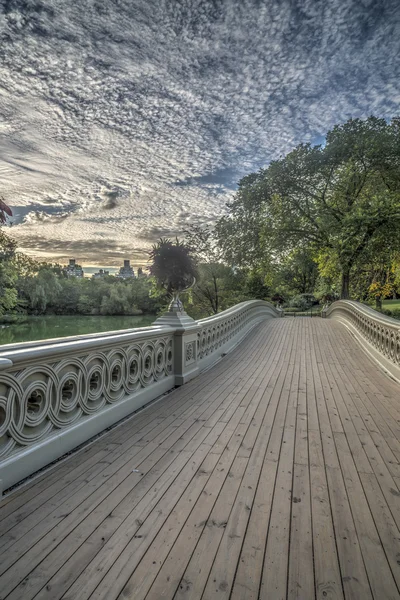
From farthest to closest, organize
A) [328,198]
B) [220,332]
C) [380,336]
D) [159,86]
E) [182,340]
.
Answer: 1. [328,198]
2. [220,332]
3. [159,86]
4. [380,336]
5. [182,340]

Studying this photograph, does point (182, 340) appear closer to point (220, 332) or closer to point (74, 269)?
point (220, 332)

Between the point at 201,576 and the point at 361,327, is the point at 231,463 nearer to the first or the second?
the point at 201,576

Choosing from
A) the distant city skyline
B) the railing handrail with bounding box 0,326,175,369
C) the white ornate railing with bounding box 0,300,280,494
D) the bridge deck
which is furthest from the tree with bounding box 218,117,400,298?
the railing handrail with bounding box 0,326,175,369

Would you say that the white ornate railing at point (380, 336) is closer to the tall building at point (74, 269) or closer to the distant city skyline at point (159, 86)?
the distant city skyline at point (159, 86)

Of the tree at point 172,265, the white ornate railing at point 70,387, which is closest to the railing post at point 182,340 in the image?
the white ornate railing at point 70,387

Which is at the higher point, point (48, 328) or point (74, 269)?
point (74, 269)

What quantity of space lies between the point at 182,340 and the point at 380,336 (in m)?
4.69

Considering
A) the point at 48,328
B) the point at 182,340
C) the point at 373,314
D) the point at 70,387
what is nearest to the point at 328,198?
the point at 373,314

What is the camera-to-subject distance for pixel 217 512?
6.32 feet

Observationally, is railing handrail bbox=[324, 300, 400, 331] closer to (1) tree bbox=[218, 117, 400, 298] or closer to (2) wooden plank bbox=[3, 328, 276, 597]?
(1) tree bbox=[218, 117, 400, 298]

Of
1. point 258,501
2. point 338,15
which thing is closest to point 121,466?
point 258,501

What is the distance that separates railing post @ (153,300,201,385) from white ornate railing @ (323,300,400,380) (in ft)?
11.8

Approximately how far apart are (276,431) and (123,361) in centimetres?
181

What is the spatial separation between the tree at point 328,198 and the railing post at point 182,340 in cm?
1033
